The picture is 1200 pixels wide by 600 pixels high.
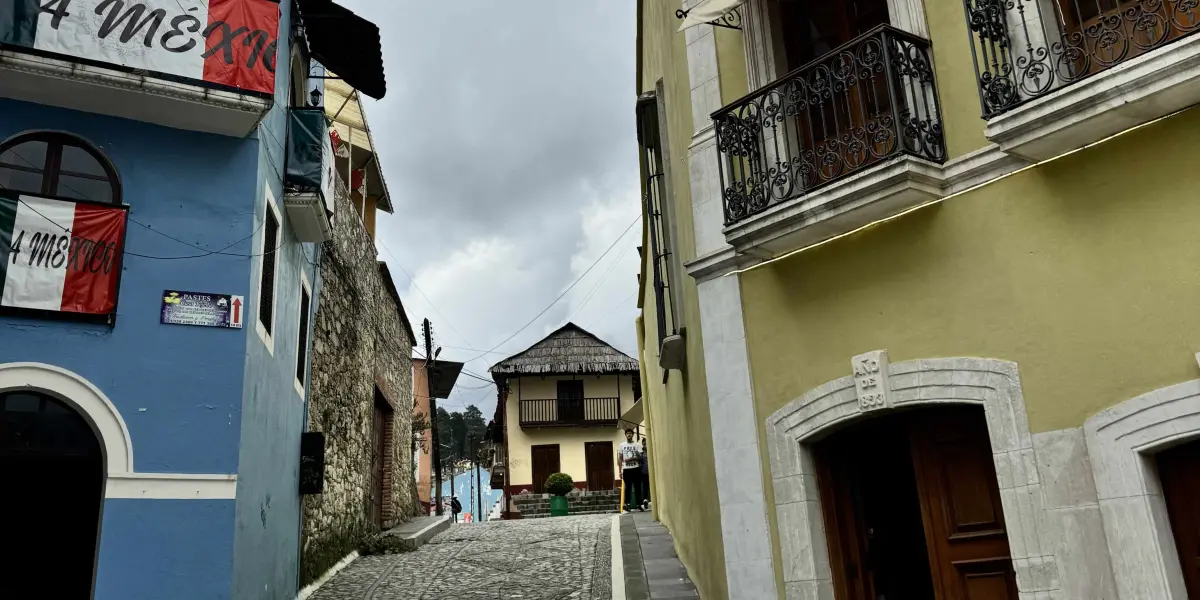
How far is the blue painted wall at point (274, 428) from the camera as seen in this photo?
769 centimetres

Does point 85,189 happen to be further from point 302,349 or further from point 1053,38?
point 1053,38

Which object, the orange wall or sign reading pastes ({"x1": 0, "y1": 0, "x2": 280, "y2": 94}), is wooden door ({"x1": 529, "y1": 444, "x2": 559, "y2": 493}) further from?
sign reading pastes ({"x1": 0, "y1": 0, "x2": 280, "y2": 94})

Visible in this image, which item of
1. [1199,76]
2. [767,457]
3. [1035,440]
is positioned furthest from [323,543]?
[1199,76]

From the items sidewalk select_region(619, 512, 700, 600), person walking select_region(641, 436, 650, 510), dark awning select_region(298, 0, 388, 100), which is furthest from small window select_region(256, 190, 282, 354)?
person walking select_region(641, 436, 650, 510)

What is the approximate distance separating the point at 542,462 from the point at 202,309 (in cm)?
2917

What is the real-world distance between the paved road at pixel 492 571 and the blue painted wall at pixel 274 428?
3.71 feet

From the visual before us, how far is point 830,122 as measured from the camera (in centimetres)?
592

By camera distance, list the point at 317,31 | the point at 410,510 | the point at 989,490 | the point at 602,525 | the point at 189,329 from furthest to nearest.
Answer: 1. the point at 410,510
2. the point at 602,525
3. the point at 317,31
4. the point at 189,329
5. the point at 989,490

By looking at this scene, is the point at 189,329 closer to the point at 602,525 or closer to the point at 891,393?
the point at 891,393

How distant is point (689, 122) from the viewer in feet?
22.4

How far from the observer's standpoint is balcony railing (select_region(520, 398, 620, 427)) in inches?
1406

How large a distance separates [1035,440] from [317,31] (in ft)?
30.9

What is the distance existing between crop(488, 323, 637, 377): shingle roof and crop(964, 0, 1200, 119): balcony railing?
3166cm

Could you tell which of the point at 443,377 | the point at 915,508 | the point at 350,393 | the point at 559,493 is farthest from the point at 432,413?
the point at 915,508
